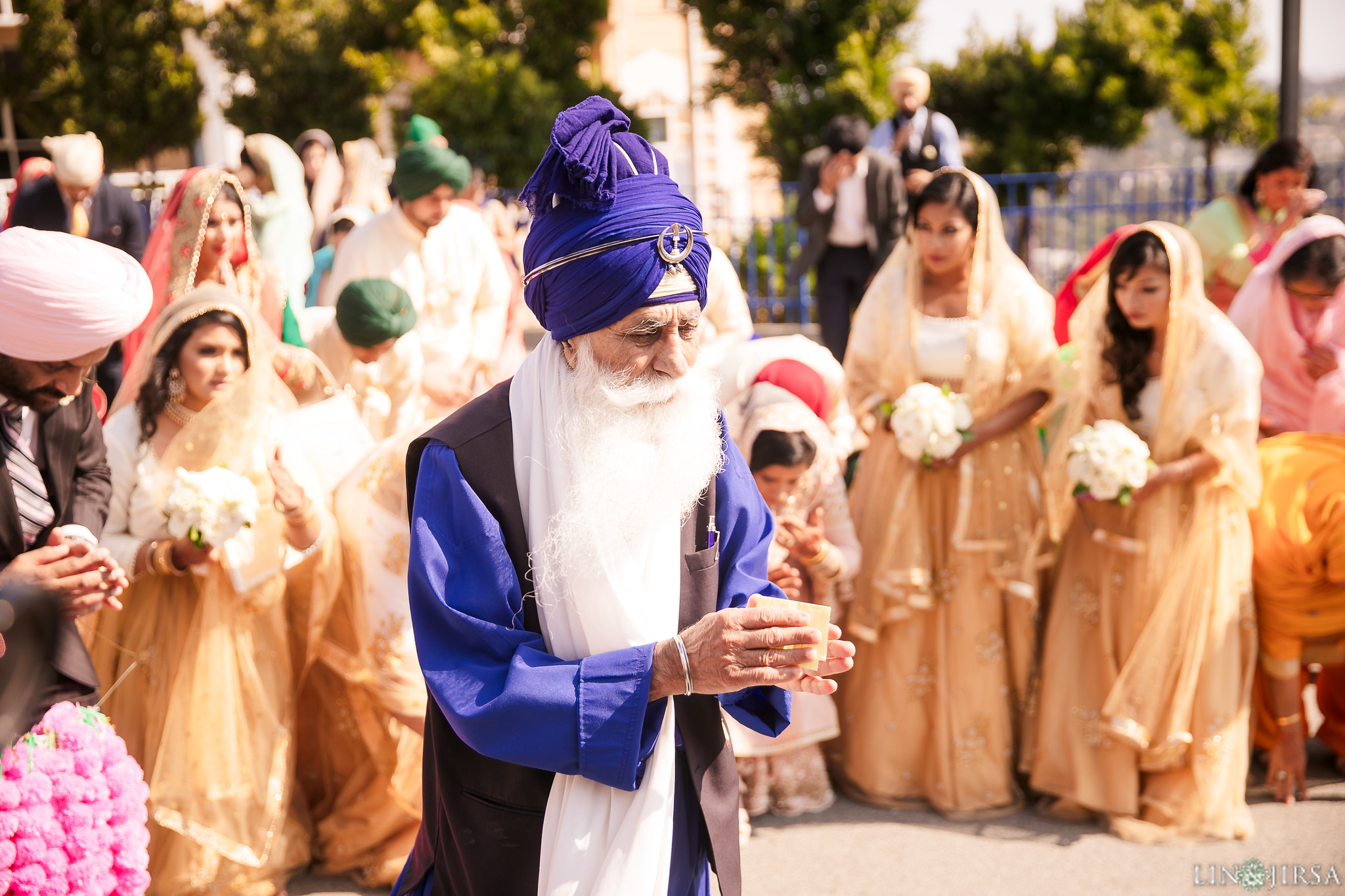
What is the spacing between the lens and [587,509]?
1923mm

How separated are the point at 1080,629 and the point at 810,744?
112 cm

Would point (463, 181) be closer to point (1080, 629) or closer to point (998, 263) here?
point (998, 263)

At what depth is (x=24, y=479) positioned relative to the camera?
104 inches

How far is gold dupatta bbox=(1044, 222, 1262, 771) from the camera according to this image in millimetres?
3936

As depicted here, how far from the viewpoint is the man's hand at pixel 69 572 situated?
8.12ft

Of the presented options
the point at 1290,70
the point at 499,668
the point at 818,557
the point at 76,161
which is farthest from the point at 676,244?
the point at 1290,70

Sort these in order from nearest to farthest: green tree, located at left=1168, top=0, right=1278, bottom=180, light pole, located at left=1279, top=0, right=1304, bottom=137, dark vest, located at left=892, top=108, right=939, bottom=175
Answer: light pole, located at left=1279, top=0, right=1304, bottom=137 → dark vest, located at left=892, top=108, right=939, bottom=175 → green tree, located at left=1168, top=0, right=1278, bottom=180

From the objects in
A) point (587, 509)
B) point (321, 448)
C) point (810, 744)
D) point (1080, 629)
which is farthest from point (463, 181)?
point (587, 509)

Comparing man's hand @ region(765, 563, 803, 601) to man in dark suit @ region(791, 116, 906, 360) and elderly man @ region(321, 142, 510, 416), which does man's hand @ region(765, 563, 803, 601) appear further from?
man in dark suit @ region(791, 116, 906, 360)

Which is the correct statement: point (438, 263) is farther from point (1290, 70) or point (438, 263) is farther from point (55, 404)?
point (1290, 70)

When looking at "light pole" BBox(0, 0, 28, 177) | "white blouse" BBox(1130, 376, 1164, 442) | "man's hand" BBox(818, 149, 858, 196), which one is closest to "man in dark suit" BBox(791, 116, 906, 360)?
"man's hand" BBox(818, 149, 858, 196)

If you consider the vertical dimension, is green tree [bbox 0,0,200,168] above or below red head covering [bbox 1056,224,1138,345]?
above

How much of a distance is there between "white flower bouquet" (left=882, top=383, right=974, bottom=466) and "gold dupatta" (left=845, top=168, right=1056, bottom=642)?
138mm

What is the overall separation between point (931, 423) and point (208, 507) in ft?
7.98
